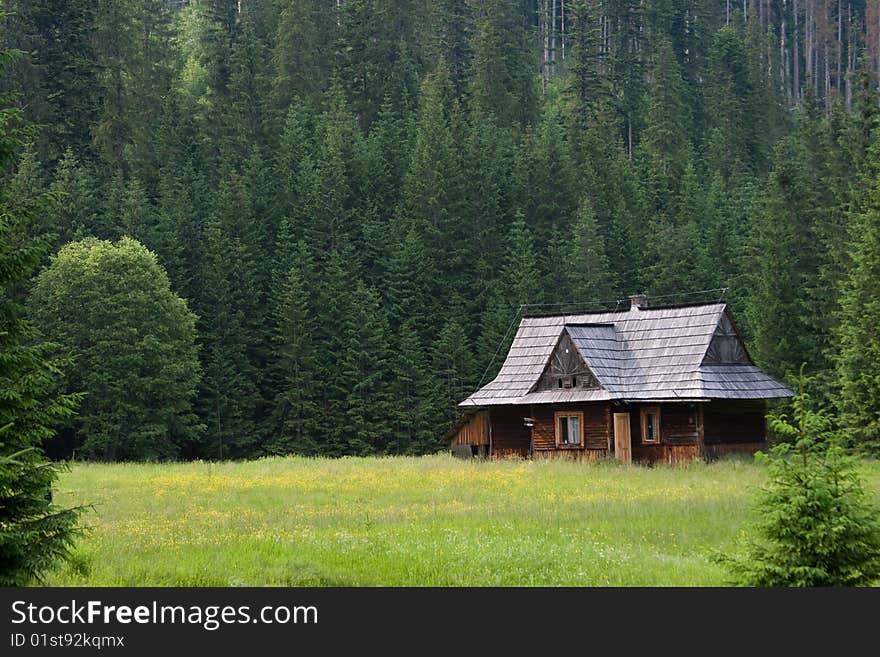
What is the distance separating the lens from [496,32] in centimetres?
10706

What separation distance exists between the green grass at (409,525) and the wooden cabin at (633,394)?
4904mm

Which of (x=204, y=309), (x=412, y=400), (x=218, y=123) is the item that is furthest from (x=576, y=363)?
(x=218, y=123)

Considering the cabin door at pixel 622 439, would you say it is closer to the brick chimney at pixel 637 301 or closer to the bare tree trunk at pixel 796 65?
the brick chimney at pixel 637 301

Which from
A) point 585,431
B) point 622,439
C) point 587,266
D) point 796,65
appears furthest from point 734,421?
point 796,65

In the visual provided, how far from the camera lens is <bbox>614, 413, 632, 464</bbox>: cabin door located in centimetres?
4569

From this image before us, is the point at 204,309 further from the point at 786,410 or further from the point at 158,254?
the point at 786,410

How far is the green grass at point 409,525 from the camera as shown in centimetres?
1906

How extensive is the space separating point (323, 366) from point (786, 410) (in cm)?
2628

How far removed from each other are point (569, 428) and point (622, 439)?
149 inches

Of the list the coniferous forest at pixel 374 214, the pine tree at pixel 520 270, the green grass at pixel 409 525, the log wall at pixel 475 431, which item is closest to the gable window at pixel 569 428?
the log wall at pixel 475 431

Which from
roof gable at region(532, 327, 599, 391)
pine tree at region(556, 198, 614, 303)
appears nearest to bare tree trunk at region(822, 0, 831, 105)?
pine tree at region(556, 198, 614, 303)

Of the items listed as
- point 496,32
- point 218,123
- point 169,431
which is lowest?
point 169,431

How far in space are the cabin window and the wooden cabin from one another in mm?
39

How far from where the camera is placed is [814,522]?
14.8m
